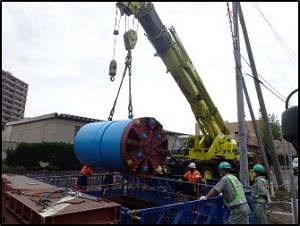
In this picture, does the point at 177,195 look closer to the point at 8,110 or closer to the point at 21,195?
the point at 21,195

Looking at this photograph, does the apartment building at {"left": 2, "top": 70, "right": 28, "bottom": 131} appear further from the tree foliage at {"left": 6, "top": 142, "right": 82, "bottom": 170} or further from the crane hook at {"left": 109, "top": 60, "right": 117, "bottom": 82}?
the crane hook at {"left": 109, "top": 60, "right": 117, "bottom": 82}

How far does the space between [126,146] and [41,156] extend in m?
14.8

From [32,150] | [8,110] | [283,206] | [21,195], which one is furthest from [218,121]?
[8,110]

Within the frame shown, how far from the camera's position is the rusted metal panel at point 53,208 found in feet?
13.6

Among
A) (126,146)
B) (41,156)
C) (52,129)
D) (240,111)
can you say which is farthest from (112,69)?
(52,129)

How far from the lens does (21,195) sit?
514 centimetres

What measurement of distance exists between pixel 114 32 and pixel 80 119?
16.0 m

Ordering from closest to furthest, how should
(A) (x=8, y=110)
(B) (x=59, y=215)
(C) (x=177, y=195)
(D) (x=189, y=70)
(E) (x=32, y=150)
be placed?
(B) (x=59, y=215) → (C) (x=177, y=195) → (D) (x=189, y=70) → (E) (x=32, y=150) → (A) (x=8, y=110)

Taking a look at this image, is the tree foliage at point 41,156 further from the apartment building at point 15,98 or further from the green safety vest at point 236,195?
the apartment building at point 15,98

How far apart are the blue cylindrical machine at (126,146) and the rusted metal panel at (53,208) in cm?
188

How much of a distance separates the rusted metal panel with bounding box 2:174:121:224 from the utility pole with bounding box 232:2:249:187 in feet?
18.3

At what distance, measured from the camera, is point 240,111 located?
9586 mm

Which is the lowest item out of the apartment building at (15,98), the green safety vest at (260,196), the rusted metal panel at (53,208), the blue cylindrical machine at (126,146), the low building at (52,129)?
the rusted metal panel at (53,208)

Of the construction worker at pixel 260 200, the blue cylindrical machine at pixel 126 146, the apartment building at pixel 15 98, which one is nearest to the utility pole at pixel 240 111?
the blue cylindrical machine at pixel 126 146
